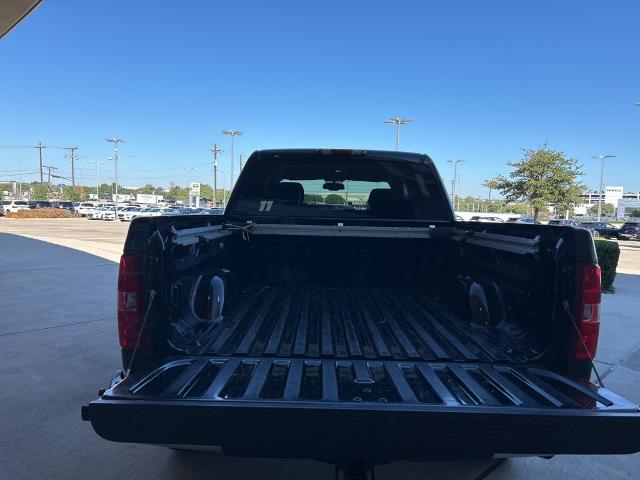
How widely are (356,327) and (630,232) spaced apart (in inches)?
1907

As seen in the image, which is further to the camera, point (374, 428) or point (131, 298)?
point (131, 298)

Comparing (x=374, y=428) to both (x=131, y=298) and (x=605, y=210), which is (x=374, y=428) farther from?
(x=605, y=210)

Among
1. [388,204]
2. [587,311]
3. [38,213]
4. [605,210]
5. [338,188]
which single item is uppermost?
[605,210]

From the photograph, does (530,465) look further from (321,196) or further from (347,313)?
(321,196)

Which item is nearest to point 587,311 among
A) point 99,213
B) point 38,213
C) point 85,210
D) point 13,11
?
point 13,11

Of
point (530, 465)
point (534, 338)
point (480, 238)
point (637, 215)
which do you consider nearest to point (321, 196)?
point (480, 238)

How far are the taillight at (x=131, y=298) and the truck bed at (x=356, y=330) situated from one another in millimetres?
392

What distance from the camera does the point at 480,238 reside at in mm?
3354

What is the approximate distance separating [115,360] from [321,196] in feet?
9.40

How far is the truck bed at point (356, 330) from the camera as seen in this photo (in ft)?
8.92

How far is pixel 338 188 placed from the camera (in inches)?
181

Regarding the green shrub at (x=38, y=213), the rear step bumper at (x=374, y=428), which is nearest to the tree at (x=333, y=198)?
the rear step bumper at (x=374, y=428)

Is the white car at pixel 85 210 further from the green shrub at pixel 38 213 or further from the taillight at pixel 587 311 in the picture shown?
the taillight at pixel 587 311

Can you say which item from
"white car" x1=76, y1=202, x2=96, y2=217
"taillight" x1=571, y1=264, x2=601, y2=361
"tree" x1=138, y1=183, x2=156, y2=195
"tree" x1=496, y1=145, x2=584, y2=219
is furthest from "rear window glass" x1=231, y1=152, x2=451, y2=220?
"tree" x1=138, y1=183, x2=156, y2=195
